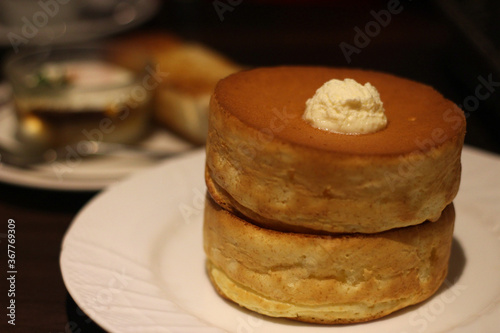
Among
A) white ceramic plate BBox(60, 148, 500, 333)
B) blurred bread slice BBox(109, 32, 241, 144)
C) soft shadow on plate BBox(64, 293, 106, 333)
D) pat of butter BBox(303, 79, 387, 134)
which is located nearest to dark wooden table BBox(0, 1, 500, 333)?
soft shadow on plate BBox(64, 293, 106, 333)

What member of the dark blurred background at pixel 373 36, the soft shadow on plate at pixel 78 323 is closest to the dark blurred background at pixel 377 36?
the dark blurred background at pixel 373 36

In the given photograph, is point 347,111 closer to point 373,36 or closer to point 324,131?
point 324,131

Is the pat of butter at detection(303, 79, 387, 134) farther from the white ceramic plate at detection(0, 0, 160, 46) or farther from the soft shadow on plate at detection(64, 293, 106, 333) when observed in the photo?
the white ceramic plate at detection(0, 0, 160, 46)

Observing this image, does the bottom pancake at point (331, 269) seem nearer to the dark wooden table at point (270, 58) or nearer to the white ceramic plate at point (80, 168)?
the dark wooden table at point (270, 58)

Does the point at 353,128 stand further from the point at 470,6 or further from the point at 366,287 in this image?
the point at 470,6

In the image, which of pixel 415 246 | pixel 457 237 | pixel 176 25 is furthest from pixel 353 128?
pixel 176 25

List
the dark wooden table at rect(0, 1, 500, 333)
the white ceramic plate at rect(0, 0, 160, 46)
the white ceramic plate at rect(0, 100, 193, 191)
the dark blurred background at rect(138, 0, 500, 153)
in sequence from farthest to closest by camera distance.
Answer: the white ceramic plate at rect(0, 0, 160, 46)
the dark blurred background at rect(138, 0, 500, 153)
the white ceramic plate at rect(0, 100, 193, 191)
the dark wooden table at rect(0, 1, 500, 333)

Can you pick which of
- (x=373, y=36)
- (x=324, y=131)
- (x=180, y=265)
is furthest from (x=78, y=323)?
(x=373, y=36)
